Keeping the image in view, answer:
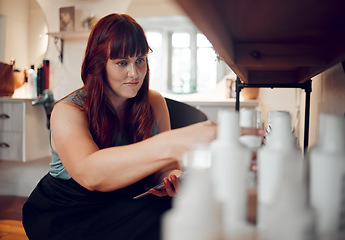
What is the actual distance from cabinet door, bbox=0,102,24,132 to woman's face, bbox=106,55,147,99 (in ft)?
5.85

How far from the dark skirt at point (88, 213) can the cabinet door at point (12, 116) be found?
1.69 metres

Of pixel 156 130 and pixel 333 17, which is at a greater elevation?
pixel 333 17

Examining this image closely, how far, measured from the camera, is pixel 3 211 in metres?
2.08

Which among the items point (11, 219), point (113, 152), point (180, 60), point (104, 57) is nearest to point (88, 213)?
point (113, 152)

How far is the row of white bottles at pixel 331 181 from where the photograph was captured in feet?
1.00

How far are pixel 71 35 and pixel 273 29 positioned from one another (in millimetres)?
2632

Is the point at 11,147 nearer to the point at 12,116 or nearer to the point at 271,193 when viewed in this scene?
the point at 12,116

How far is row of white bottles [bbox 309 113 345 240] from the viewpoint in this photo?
0.30 meters

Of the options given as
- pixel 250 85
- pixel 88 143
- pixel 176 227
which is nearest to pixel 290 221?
pixel 176 227

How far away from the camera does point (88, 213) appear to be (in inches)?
37.0

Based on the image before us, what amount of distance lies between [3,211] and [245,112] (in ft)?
6.63

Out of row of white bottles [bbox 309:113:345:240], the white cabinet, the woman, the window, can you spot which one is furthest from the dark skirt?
the window

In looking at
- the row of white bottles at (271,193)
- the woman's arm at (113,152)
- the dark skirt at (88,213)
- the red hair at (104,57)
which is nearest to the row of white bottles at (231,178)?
the row of white bottles at (271,193)

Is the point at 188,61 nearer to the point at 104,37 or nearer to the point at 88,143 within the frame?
the point at 104,37
